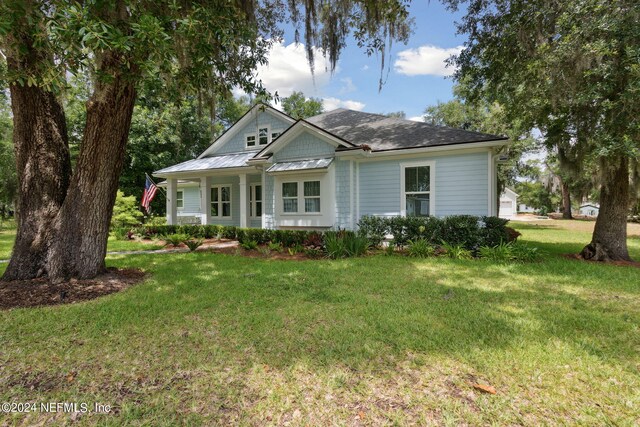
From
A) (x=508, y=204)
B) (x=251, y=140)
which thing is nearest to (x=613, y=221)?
(x=251, y=140)

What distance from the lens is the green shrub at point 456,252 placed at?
7966mm

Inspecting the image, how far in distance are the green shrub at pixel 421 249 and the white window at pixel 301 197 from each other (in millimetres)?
3756

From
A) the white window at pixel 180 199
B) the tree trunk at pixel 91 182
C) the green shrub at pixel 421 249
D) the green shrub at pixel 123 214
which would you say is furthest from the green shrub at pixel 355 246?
the white window at pixel 180 199

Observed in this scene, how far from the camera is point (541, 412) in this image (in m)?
2.21

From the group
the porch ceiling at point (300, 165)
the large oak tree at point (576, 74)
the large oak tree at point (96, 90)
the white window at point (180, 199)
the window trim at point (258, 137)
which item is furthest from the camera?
the white window at point (180, 199)

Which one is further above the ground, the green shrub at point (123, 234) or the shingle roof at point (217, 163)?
the shingle roof at point (217, 163)

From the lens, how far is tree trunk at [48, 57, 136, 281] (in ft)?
17.3

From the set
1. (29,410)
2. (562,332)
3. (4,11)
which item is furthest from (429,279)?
(4,11)

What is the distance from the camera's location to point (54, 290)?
4934mm

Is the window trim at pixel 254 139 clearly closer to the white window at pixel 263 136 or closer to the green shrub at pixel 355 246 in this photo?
the white window at pixel 263 136

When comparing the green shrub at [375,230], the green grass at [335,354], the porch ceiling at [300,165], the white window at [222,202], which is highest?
the porch ceiling at [300,165]

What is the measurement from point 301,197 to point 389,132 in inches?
167

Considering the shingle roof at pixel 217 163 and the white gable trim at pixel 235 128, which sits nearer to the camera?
the shingle roof at pixel 217 163

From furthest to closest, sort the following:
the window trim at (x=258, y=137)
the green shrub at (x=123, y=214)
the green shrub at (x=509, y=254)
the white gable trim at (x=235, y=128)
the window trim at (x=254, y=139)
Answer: the green shrub at (x=123, y=214) → the window trim at (x=254, y=139) → the window trim at (x=258, y=137) → the white gable trim at (x=235, y=128) → the green shrub at (x=509, y=254)
